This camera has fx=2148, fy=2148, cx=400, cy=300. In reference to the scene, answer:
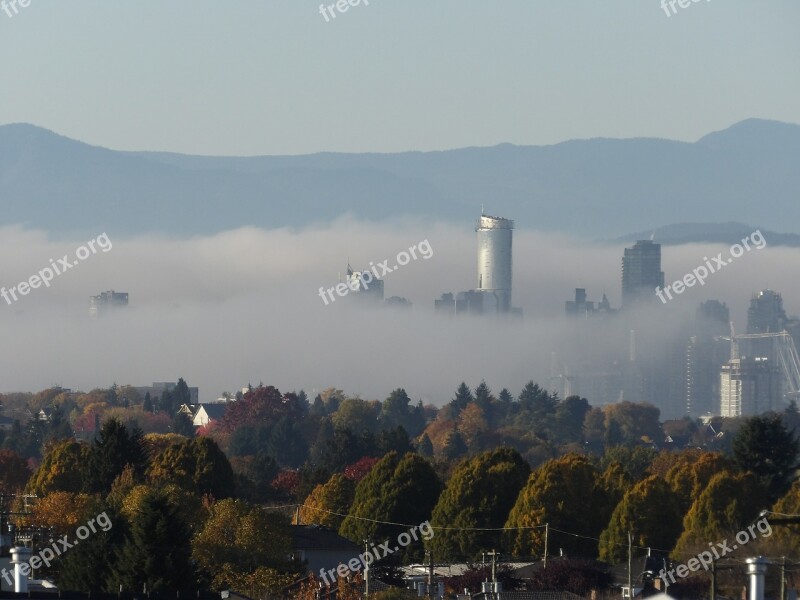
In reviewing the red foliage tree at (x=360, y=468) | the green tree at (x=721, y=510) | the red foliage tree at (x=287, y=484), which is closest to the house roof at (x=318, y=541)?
the green tree at (x=721, y=510)

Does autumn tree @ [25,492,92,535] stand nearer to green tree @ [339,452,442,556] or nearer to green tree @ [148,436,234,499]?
green tree @ [148,436,234,499]

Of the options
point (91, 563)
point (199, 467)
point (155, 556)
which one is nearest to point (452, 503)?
point (199, 467)

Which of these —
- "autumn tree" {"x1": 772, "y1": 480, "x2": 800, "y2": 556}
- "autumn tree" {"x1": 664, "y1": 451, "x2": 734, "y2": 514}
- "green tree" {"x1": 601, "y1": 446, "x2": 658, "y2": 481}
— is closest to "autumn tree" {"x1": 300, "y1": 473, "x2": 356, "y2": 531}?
"autumn tree" {"x1": 664, "y1": 451, "x2": 734, "y2": 514}

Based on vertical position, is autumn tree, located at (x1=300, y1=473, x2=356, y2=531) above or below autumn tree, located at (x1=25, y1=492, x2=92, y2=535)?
below

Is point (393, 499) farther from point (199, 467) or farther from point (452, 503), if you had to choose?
point (199, 467)

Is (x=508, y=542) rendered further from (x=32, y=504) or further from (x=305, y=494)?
(x=305, y=494)

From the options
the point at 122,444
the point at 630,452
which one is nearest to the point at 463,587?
the point at 122,444

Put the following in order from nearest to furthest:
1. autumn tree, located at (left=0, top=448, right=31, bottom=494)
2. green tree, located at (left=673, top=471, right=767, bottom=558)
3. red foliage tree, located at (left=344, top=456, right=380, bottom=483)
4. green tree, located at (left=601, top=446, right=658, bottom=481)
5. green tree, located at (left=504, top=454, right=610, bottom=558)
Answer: green tree, located at (left=673, top=471, right=767, bottom=558) → green tree, located at (left=504, top=454, right=610, bottom=558) → autumn tree, located at (left=0, top=448, right=31, bottom=494) → red foliage tree, located at (left=344, top=456, right=380, bottom=483) → green tree, located at (left=601, top=446, right=658, bottom=481)
